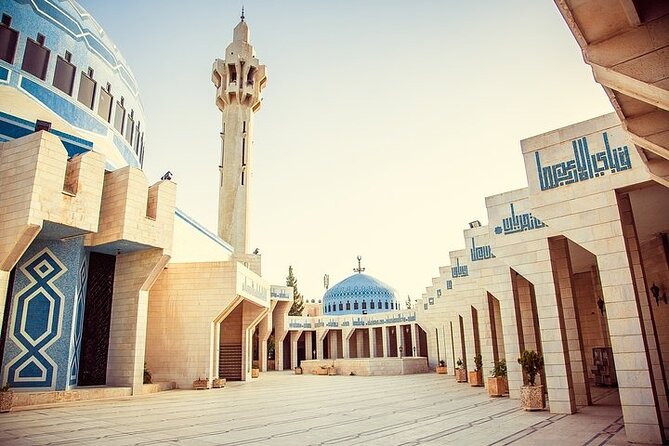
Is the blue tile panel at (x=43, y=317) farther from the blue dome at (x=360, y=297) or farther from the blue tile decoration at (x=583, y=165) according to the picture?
the blue dome at (x=360, y=297)

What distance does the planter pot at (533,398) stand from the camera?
9328 mm

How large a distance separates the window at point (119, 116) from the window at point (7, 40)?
15.6ft

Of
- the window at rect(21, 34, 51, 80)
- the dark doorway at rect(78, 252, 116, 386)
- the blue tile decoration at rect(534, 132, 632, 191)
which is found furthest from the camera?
the dark doorway at rect(78, 252, 116, 386)

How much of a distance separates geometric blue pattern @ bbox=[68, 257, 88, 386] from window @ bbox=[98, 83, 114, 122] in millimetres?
6538

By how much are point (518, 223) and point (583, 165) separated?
8.22ft

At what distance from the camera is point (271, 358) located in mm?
43125

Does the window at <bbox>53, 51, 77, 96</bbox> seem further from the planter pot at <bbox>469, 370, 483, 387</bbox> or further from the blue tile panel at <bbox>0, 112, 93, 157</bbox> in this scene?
the planter pot at <bbox>469, 370, 483, 387</bbox>

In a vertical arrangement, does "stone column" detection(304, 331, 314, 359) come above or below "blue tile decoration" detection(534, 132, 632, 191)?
below

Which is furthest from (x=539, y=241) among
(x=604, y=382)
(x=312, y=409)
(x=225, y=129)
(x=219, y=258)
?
(x=225, y=129)

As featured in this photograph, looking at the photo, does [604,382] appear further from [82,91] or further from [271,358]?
[271,358]

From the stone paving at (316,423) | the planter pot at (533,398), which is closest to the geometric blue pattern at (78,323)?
the stone paving at (316,423)

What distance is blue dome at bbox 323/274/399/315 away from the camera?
147 feet

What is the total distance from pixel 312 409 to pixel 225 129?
77.5ft

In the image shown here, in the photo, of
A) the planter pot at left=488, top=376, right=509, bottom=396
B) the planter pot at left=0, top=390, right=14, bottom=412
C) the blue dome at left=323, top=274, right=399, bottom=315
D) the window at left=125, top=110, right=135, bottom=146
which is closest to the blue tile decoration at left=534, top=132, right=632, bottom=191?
the planter pot at left=488, top=376, right=509, bottom=396
